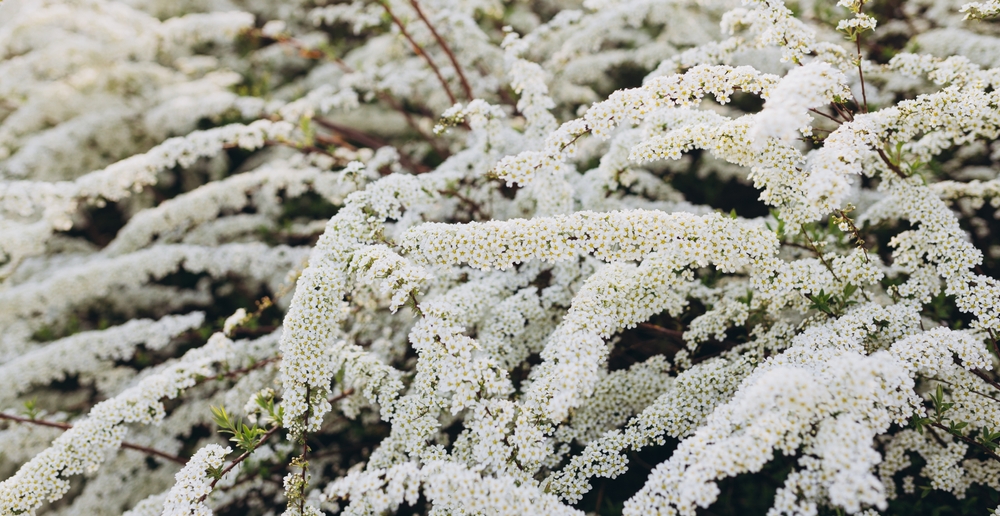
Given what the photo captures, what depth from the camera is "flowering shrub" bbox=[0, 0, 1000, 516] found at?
8.55 ft

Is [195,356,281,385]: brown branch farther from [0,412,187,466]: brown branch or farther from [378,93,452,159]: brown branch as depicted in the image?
[378,93,452,159]: brown branch

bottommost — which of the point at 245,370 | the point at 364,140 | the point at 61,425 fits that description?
the point at 61,425

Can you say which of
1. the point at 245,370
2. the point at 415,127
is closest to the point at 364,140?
the point at 415,127

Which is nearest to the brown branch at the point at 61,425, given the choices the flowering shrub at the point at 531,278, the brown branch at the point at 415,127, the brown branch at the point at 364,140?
the flowering shrub at the point at 531,278

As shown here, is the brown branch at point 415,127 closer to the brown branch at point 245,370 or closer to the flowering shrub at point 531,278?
the flowering shrub at point 531,278

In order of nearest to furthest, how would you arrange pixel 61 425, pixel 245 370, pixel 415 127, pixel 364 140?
pixel 61 425, pixel 245 370, pixel 415 127, pixel 364 140

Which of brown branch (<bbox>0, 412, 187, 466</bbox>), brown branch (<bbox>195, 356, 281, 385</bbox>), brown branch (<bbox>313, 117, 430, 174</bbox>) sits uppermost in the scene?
brown branch (<bbox>313, 117, 430, 174</bbox>)

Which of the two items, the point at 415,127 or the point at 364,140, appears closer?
the point at 415,127

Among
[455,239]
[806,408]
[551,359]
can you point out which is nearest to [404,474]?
[551,359]

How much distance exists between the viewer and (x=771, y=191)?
298 cm

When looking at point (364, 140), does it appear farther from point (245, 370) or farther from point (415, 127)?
point (245, 370)

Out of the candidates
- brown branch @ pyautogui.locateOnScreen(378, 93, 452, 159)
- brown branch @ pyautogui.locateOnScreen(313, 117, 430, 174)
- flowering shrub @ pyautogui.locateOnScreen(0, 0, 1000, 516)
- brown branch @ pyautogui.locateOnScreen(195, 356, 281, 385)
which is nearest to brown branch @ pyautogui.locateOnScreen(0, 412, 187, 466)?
flowering shrub @ pyautogui.locateOnScreen(0, 0, 1000, 516)

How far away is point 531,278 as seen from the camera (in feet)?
12.6

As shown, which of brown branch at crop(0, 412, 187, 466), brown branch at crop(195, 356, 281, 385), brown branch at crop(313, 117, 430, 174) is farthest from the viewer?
brown branch at crop(313, 117, 430, 174)
